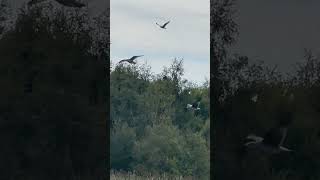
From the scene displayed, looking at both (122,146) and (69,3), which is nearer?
(69,3)

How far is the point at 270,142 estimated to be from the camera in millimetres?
5469

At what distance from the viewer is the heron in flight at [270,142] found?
542 centimetres

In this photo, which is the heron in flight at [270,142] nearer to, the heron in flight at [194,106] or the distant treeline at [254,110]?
the distant treeline at [254,110]

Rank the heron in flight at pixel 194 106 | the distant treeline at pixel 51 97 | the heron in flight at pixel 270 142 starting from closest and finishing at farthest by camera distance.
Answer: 1. the distant treeline at pixel 51 97
2. the heron in flight at pixel 270 142
3. the heron in flight at pixel 194 106

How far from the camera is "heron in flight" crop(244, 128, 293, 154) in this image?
5422mm

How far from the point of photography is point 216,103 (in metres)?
5.47

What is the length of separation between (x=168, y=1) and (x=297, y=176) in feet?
10.0

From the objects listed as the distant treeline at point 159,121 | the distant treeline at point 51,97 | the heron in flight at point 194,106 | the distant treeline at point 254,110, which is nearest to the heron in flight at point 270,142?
the distant treeline at point 254,110

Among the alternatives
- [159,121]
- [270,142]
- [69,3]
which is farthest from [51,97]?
[159,121]

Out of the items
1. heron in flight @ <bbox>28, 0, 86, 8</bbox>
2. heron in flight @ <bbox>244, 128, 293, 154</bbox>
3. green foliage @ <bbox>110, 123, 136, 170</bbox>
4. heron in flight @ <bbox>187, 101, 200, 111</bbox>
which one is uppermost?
heron in flight @ <bbox>28, 0, 86, 8</bbox>

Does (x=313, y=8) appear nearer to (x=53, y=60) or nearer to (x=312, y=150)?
(x=312, y=150)

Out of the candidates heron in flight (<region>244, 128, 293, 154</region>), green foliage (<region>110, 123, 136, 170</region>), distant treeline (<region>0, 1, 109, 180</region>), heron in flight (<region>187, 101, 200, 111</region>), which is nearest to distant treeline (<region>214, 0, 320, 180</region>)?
heron in flight (<region>244, 128, 293, 154</region>)

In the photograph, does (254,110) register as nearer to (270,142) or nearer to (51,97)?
(270,142)

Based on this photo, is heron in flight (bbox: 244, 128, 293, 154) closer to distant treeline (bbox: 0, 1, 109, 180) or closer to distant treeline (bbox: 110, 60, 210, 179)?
distant treeline (bbox: 0, 1, 109, 180)
